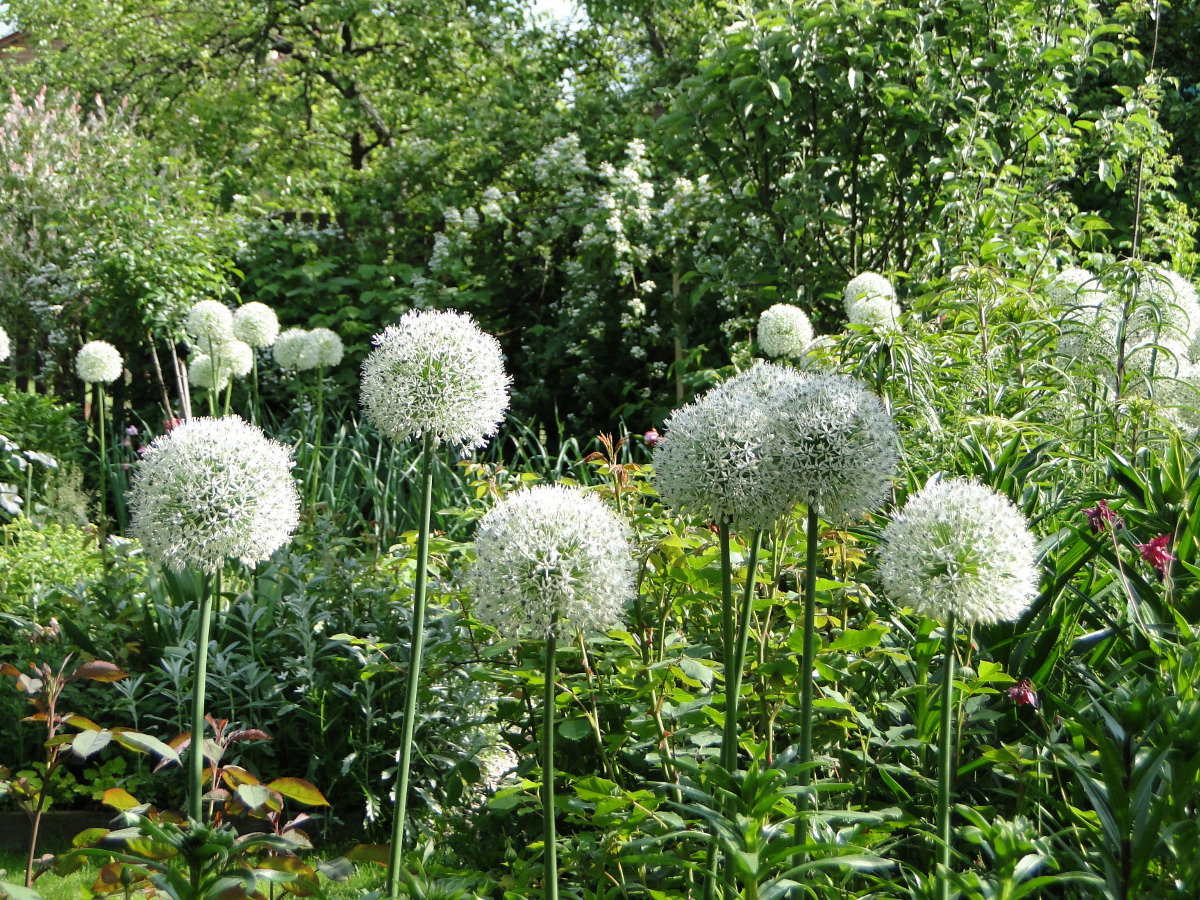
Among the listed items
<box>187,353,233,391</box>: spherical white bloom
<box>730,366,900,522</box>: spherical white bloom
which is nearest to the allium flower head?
<box>730,366,900,522</box>: spherical white bloom

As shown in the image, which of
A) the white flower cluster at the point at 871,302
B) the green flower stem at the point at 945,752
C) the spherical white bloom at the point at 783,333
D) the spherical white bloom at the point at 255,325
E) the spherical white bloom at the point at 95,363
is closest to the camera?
the green flower stem at the point at 945,752

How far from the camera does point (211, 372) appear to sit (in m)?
6.05

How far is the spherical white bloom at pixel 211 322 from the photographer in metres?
5.72

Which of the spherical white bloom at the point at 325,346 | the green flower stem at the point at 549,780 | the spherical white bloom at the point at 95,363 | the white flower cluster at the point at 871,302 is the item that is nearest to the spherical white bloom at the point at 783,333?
the white flower cluster at the point at 871,302

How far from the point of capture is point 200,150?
12992 mm

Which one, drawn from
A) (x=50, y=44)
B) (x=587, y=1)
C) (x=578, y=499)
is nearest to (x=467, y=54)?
(x=587, y=1)

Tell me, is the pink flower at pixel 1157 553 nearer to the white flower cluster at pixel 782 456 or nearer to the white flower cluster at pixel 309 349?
the white flower cluster at pixel 782 456

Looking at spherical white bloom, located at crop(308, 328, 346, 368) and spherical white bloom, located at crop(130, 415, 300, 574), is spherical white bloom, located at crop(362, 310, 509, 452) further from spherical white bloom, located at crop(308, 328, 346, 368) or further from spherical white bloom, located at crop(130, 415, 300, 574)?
spherical white bloom, located at crop(308, 328, 346, 368)

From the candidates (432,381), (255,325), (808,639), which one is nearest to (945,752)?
(808,639)

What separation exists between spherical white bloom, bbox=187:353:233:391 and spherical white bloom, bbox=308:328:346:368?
0.53 m

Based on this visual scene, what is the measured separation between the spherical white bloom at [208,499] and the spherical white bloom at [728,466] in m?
0.81

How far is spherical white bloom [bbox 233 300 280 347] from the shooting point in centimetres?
603

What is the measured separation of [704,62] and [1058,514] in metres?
4.06

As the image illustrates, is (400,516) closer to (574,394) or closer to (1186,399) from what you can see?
(574,394)
